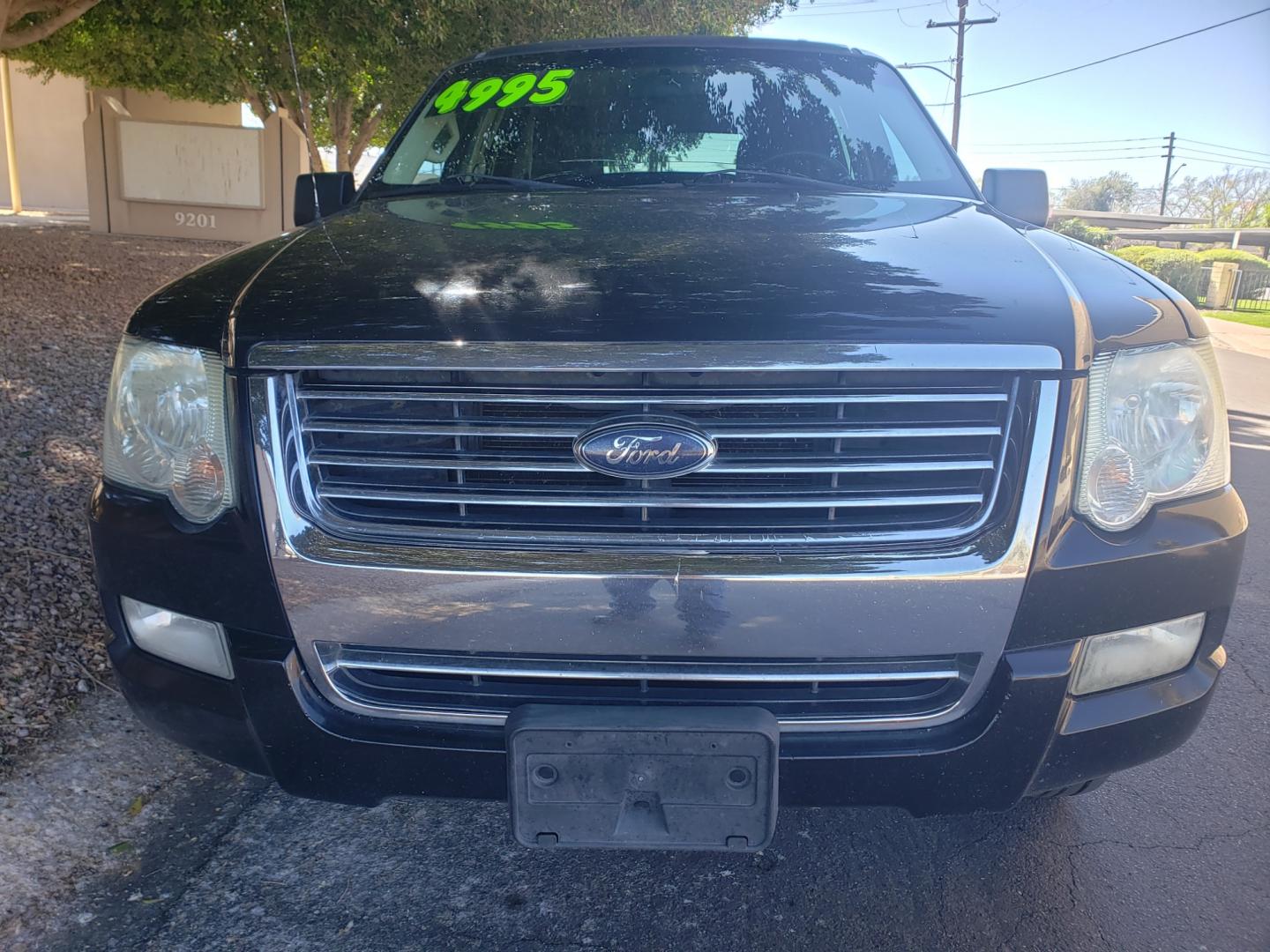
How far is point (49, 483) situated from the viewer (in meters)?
4.48

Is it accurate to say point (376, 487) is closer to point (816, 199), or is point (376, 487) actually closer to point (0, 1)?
point (816, 199)

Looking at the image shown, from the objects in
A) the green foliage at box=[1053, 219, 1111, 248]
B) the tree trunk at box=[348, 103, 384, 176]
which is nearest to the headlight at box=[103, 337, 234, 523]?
the tree trunk at box=[348, 103, 384, 176]

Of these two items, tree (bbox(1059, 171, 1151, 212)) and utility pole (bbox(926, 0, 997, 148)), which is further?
tree (bbox(1059, 171, 1151, 212))

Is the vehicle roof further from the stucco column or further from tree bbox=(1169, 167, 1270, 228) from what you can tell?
tree bbox=(1169, 167, 1270, 228)

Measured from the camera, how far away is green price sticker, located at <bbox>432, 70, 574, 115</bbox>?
3414mm

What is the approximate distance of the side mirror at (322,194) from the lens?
132 inches

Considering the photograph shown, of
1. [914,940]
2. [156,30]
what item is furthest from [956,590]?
[156,30]

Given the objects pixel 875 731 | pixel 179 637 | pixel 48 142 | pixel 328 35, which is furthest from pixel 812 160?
pixel 48 142

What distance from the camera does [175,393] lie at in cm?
190

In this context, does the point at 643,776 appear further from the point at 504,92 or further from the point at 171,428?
the point at 504,92

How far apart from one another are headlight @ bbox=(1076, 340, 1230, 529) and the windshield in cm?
127

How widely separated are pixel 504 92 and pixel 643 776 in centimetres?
260

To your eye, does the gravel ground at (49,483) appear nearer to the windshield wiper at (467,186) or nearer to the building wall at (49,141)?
the windshield wiper at (467,186)

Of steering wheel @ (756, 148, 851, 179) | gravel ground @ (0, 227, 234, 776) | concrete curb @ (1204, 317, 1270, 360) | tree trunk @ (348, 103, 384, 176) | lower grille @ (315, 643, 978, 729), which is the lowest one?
concrete curb @ (1204, 317, 1270, 360)
